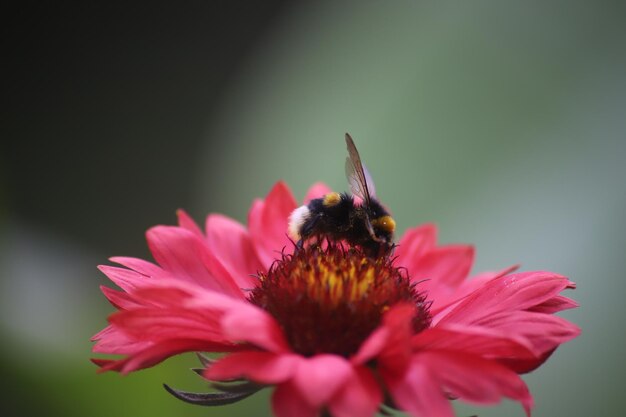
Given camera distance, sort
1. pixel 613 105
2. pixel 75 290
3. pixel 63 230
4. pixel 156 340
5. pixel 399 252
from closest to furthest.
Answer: pixel 156 340
pixel 399 252
pixel 75 290
pixel 613 105
pixel 63 230

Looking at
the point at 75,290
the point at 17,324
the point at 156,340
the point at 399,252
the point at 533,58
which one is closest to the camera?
the point at 156,340

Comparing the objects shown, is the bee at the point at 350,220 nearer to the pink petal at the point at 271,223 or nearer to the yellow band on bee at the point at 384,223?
the yellow band on bee at the point at 384,223

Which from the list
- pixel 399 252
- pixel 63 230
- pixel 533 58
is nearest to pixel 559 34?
pixel 533 58

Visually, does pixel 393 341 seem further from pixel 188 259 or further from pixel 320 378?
pixel 188 259

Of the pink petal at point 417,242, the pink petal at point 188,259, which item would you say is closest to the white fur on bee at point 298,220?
the pink petal at point 188,259

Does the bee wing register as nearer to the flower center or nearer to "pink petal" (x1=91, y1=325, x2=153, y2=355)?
the flower center

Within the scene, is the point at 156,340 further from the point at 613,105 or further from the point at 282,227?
the point at 613,105
